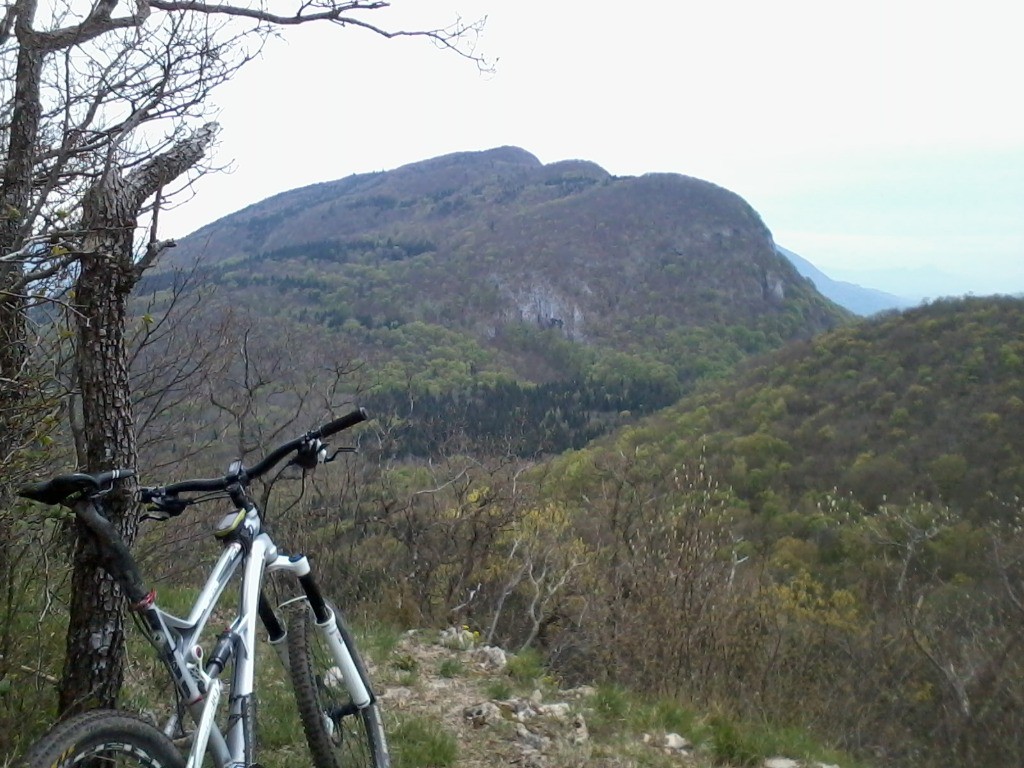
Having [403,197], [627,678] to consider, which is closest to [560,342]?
[403,197]

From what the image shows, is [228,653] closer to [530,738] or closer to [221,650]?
[221,650]

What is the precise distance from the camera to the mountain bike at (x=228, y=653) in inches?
65.6

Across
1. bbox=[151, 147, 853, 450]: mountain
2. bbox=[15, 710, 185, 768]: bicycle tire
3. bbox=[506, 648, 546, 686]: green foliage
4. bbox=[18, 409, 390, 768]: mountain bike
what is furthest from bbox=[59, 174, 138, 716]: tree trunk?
bbox=[151, 147, 853, 450]: mountain

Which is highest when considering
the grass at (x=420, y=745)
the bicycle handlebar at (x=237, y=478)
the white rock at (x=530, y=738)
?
the bicycle handlebar at (x=237, y=478)

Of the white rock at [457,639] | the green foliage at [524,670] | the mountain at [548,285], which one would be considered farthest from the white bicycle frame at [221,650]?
the mountain at [548,285]

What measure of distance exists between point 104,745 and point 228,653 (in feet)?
1.10

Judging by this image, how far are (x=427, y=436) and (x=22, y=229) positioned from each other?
919cm

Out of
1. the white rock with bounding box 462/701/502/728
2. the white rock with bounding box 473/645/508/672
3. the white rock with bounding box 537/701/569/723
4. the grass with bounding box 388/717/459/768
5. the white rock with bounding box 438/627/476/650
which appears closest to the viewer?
the grass with bounding box 388/717/459/768

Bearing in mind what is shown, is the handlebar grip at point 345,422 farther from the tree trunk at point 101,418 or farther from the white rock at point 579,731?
the white rock at point 579,731

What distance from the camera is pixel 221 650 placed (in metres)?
1.88

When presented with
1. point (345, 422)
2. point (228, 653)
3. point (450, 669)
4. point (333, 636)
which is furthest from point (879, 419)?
point (228, 653)

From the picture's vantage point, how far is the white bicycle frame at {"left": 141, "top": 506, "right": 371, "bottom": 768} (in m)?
1.77

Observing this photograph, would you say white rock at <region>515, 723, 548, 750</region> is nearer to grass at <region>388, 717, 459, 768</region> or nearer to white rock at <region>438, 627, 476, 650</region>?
grass at <region>388, 717, 459, 768</region>

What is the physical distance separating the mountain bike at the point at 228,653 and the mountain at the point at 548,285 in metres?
44.3
